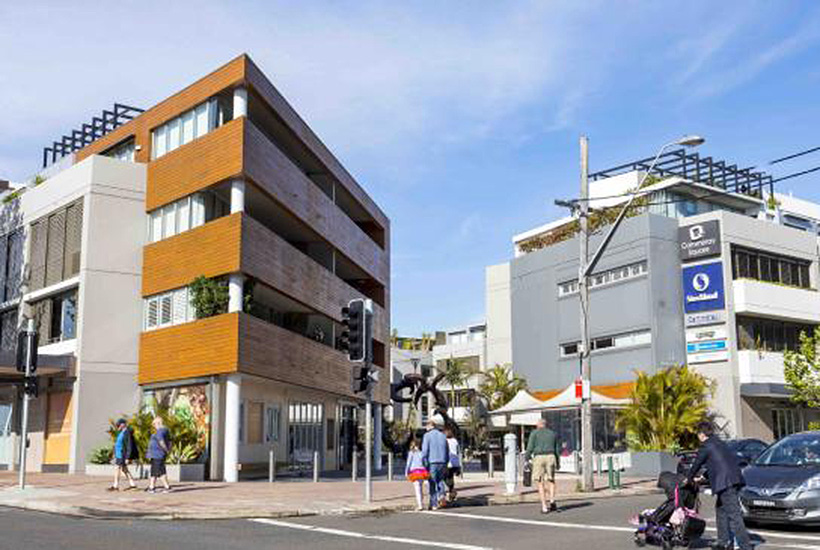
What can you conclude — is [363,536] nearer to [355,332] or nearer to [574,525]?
[574,525]

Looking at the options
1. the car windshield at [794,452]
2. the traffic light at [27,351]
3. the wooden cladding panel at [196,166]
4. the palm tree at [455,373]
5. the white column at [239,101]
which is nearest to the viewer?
the car windshield at [794,452]

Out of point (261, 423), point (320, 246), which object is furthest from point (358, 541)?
point (320, 246)

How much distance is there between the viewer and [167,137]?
103ft

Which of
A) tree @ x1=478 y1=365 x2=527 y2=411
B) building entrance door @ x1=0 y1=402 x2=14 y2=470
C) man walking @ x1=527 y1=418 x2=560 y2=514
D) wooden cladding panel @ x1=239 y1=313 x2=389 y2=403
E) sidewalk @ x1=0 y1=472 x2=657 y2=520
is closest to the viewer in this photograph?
sidewalk @ x1=0 y1=472 x2=657 y2=520

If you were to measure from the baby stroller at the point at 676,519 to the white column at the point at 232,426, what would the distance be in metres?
17.0

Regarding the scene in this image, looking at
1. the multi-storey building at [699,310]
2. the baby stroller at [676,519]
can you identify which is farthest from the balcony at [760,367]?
the baby stroller at [676,519]

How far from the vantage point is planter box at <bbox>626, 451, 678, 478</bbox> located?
31891 millimetres

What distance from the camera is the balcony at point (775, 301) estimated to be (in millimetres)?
38469

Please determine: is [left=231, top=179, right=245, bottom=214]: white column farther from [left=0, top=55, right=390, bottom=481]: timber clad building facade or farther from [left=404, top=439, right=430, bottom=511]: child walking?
[left=404, top=439, right=430, bottom=511]: child walking

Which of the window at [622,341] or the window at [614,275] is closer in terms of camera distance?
the window at [622,341]

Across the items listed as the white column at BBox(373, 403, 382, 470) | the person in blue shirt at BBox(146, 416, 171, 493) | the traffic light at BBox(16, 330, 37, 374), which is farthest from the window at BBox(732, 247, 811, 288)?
the traffic light at BBox(16, 330, 37, 374)

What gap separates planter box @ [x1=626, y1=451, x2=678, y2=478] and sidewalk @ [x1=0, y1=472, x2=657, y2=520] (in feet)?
19.9

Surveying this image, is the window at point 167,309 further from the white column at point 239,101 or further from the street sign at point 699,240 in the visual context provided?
the street sign at point 699,240

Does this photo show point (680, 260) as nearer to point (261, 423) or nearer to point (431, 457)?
point (261, 423)
